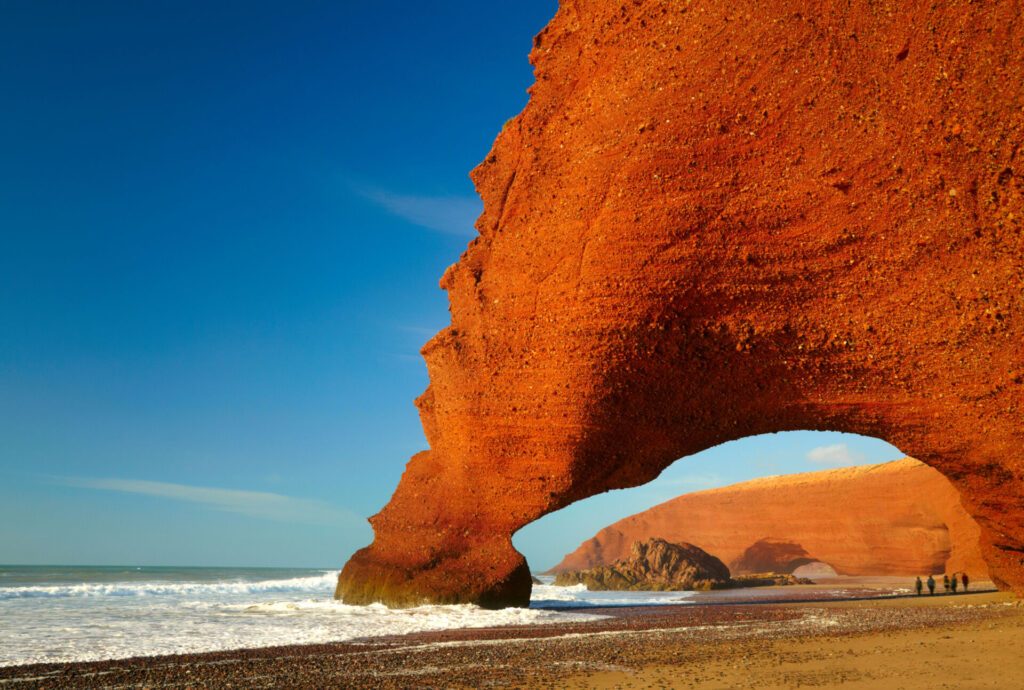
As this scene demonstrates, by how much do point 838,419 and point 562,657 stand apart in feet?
29.2

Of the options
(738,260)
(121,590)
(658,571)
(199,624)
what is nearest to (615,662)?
(738,260)

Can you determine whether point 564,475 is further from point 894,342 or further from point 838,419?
point 894,342

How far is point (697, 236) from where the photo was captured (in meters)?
13.1

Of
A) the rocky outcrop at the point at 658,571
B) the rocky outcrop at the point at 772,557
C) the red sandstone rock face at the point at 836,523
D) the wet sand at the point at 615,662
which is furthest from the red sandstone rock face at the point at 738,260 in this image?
the rocky outcrop at the point at 772,557

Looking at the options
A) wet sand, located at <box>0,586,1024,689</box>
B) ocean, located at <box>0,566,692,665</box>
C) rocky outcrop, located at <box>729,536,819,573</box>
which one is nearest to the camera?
wet sand, located at <box>0,586,1024,689</box>

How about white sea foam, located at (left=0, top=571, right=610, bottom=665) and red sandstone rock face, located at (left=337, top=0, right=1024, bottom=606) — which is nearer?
white sea foam, located at (left=0, top=571, right=610, bottom=665)

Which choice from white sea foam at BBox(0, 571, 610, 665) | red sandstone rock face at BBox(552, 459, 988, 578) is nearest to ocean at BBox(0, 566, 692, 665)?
white sea foam at BBox(0, 571, 610, 665)

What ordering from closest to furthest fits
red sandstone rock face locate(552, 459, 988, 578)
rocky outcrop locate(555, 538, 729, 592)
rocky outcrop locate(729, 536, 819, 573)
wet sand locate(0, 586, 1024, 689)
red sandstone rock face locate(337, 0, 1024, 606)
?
wet sand locate(0, 586, 1024, 689)
red sandstone rock face locate(337, 0, 1024, 606)
rocky outcrop locate(555, 538, 729, 592)
red sandstone rock face locate(552, 459, 988, 578)
rocky outcrop locate(729, 536, 819, 573)

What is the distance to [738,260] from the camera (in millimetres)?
13008

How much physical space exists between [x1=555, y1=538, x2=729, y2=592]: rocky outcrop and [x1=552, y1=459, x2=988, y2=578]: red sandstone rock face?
11.3m

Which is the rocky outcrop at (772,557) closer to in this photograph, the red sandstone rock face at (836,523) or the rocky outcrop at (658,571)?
the red sandstone rock face at (836,523)

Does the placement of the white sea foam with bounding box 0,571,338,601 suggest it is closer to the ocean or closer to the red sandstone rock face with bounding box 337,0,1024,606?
the ocean

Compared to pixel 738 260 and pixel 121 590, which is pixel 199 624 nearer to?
pixel 738 260

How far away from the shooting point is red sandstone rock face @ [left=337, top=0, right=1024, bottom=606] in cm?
1161
